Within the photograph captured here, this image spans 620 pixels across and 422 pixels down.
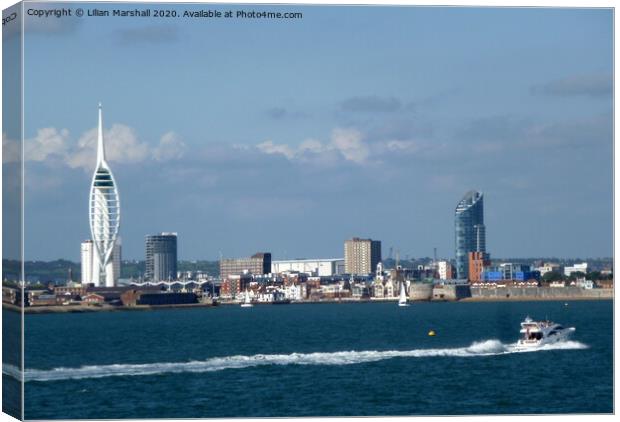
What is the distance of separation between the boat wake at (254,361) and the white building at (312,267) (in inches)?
130

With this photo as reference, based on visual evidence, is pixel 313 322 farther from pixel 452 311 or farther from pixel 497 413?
pixel 497 413

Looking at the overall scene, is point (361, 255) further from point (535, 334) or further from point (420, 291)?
point (420, 291)

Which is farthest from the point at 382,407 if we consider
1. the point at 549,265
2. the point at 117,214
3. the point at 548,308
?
the point at 548,308

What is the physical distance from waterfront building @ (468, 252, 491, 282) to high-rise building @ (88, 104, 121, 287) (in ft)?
30.0

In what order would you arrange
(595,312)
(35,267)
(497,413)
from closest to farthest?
(497,413) < (35,267) < (595,312)

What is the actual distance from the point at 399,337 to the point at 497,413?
13.3m

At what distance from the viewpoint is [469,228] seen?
33906 millimetres

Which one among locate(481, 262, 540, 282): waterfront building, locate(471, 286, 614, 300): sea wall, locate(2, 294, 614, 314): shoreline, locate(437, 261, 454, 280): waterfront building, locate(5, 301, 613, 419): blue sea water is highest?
locate(437, 261, 454, 280): waterfront building

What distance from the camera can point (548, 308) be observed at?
1523 inches

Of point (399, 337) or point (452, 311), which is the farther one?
point (452, 311)

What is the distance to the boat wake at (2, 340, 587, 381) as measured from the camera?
1034 inches

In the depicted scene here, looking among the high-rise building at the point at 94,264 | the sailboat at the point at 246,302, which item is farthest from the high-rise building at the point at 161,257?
the sailboat at the point at 246,302

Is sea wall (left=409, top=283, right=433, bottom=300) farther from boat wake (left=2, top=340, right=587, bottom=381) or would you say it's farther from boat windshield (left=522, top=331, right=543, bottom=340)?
boat wake (left=2, top=340, right=587, bottom=381)

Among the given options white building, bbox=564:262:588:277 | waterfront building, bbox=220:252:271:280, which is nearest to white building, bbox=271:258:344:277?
waterfront building, bbox=220:252:271:280
